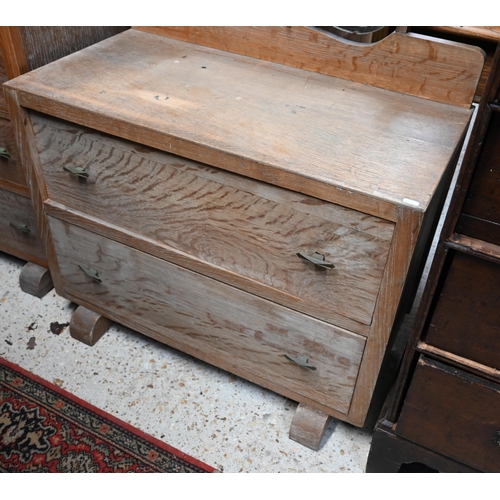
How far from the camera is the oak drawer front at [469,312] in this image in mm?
800

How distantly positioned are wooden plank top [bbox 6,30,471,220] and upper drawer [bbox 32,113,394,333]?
4 cm

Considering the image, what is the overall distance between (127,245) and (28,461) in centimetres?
51

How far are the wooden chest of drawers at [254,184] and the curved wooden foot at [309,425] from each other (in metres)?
0.02

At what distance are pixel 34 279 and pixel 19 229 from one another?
147mm

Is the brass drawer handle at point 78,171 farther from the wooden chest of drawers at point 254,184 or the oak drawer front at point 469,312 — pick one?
the oak drawer front at point 469,312

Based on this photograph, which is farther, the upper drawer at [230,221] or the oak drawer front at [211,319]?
the oak drawer front at [211,319]

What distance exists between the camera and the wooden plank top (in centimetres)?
89

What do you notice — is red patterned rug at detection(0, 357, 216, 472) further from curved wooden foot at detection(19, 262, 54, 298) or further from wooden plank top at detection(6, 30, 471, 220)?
wooden plank top at detection(6, 30, 471, 220)

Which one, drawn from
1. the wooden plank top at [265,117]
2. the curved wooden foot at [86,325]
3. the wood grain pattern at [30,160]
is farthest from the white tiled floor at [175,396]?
the wooden plank top at [265,117]

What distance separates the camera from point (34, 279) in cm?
155

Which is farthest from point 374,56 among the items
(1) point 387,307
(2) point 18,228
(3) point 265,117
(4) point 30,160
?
(2) point 18,228

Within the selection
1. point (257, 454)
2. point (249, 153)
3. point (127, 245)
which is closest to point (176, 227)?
point (127, 245)

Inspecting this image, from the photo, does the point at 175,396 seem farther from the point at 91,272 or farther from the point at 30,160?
the point at 30,160

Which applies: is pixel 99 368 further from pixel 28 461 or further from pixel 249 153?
pixel 249 153
